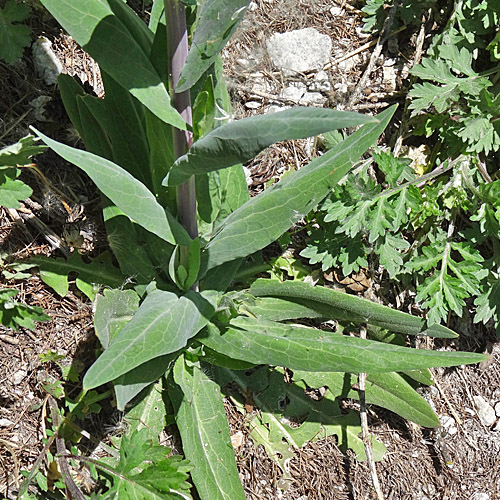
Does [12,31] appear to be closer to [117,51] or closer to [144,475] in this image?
[117,51]

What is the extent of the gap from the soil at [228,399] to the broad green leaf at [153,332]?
2.51 ft

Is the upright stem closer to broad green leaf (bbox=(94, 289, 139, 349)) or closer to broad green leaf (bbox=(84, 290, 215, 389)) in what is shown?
broad green leaf (bbox=(84, 290, 215, 389))

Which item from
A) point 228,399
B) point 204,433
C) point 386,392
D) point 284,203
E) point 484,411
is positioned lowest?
point 484,411

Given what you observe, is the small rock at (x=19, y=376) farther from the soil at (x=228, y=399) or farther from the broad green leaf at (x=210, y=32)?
the broad green leaf at (x=210, y=32)

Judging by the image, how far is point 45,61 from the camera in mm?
2609

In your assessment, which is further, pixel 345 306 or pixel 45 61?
pixel 45 61

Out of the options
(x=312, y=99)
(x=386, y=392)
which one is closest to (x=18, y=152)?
(x=312, y=99)

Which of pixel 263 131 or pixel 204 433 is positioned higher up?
pixel 263 131

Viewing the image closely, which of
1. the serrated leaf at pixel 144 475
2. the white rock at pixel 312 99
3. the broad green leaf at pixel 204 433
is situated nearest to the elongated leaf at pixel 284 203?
the broad green leaf at pixel 204 433

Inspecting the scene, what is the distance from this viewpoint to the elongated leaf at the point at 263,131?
1.14m

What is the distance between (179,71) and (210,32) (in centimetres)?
19

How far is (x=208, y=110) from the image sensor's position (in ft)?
5.35

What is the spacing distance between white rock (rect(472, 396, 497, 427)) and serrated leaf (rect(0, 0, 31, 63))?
2.83 m

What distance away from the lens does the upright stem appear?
141 centimetres
